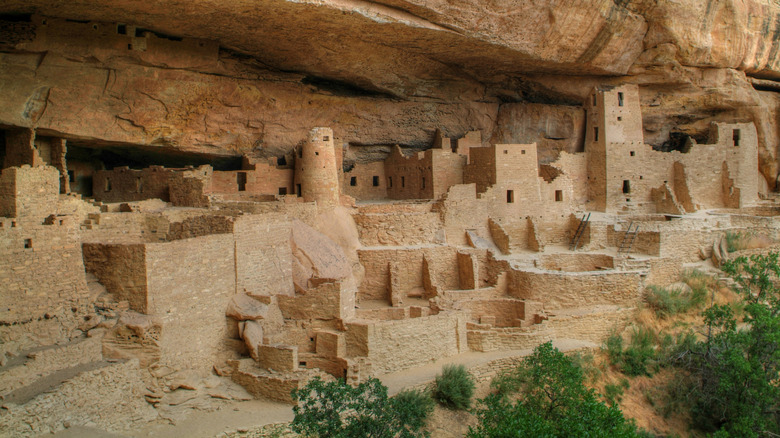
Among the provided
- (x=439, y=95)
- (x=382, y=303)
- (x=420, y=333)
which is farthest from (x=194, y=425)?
(x=439, y=95)

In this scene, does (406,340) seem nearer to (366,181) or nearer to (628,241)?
(628,241)

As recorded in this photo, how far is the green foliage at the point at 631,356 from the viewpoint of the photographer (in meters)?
14.9

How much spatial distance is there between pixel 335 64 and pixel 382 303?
21.4 ft

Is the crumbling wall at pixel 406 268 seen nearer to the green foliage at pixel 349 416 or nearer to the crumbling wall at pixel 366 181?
the crumbling wall at pixel 366 181

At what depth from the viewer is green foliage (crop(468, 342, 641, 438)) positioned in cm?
957

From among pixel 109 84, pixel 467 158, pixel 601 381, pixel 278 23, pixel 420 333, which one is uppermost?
pixel 278 23

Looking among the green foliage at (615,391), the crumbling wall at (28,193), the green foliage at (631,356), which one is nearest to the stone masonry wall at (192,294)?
the crumbling wall at (28,193)

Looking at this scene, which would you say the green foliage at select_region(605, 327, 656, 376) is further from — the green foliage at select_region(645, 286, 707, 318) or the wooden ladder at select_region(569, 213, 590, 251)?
the wooden ladder at select_region(569, 213, 590, 251)

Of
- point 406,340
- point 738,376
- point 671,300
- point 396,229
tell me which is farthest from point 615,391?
point 396,229

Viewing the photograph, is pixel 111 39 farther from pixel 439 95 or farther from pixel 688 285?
pixel 688 285

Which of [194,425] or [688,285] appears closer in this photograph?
[194,425]

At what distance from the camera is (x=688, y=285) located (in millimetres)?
17156

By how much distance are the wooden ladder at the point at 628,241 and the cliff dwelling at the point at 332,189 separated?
0.06 metres

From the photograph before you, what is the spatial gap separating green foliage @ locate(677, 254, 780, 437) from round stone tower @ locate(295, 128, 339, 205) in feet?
29.4
